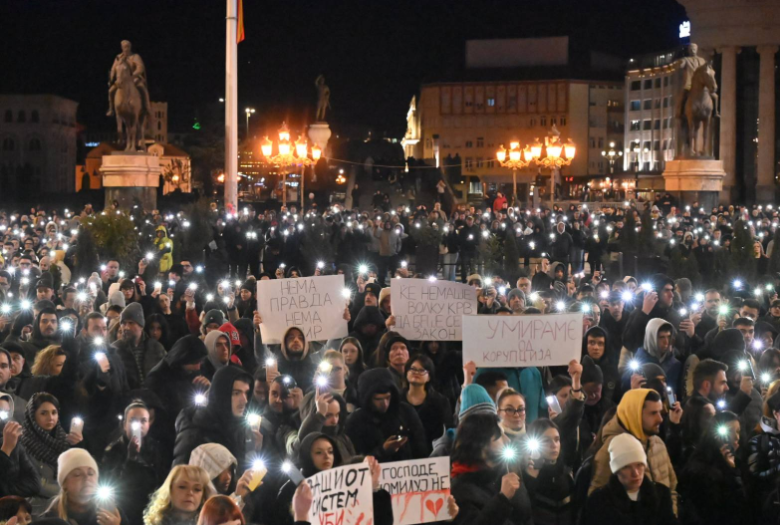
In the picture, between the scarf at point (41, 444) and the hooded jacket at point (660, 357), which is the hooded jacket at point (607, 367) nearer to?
the hooded jacket at point (660, 357)

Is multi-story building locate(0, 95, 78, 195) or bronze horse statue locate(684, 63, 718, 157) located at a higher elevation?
multi-story building locate(0, 95, 78, 195)

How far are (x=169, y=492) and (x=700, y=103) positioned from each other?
28453mm

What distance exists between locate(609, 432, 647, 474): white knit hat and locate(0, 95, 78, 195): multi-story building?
311 feet

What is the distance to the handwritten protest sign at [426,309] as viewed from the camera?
33.0ft

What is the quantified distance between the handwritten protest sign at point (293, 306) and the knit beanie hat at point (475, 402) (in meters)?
3.27

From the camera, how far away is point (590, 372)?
845cm

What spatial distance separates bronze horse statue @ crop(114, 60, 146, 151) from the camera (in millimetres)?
30297

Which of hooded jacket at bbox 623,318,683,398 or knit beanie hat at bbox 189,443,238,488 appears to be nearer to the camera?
knit beanie hat at bbox 189,443,238,488

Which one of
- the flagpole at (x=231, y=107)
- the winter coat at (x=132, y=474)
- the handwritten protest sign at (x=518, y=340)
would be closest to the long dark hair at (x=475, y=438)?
the winter coat at (x=132, y=474)

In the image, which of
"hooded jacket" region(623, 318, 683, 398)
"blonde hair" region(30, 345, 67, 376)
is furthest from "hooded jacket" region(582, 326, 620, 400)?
"blonde hair" region(30, 345, 67, 376)

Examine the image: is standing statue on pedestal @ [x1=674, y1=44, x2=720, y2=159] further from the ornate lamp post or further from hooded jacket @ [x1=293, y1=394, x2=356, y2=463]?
hooded jacket @ [x1=293, y1=394, x2=356, y2=463]

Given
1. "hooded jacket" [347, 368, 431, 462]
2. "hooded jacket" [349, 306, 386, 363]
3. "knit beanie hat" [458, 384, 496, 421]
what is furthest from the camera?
"hooded jacket" [349, 306, 386, 363]

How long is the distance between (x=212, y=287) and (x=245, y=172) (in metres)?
69.4

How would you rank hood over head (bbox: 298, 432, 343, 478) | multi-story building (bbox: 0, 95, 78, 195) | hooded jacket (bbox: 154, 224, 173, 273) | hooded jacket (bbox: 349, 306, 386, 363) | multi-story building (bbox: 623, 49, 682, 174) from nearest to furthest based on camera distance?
hood over head (bbox: 298, 432, 343, 478)
hooded jacket (bbox: 349, 306, 386, 363)
hooded jacket (bbox: 154, 224, 173, 273)
multi-story building (bbox: 0, 95, 78, 195)
multi-story building (bbox: 623, 49, 682, 174)
